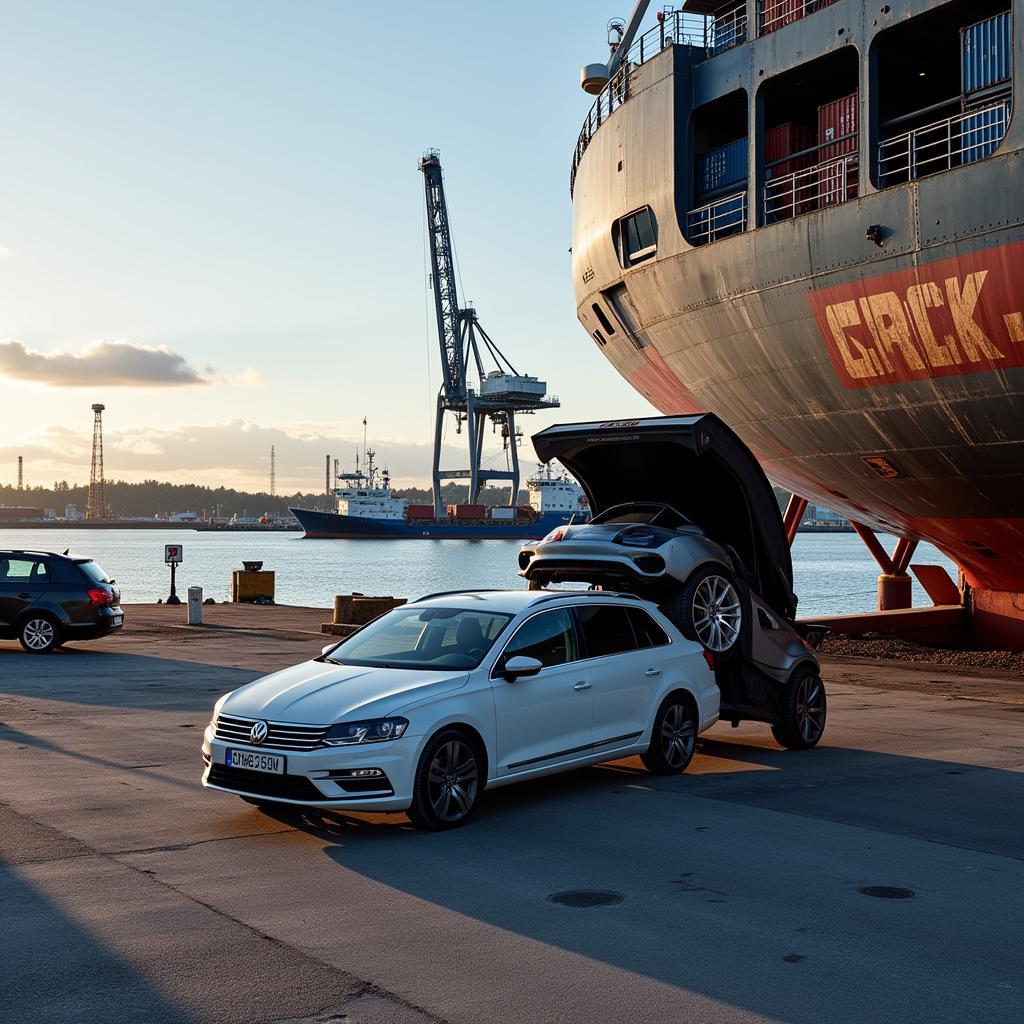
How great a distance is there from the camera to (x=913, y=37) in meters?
17.8

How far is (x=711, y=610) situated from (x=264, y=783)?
14.9ft

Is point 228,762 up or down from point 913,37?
down

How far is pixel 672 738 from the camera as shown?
31.7ft

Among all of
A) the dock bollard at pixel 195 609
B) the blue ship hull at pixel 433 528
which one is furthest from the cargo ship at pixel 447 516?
the dock bollard at pixel 195 609

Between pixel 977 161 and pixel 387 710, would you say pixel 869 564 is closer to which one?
pixel 977 161

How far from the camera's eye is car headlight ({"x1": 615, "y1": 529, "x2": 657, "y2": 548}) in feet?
33.8

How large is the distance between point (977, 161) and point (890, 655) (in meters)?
10.6

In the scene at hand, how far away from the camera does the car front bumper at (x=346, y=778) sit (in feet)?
23.7

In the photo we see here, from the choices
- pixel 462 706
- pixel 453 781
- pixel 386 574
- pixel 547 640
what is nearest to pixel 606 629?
pixel 547 640

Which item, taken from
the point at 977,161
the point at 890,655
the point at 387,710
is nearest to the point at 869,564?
the point at 890,655

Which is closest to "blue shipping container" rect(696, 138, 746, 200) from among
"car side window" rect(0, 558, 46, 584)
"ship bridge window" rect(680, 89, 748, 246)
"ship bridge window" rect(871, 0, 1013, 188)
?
"ship bridge window" rect(680, 89, 748, 246)

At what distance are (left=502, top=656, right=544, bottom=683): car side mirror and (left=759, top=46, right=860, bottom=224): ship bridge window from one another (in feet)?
37.7

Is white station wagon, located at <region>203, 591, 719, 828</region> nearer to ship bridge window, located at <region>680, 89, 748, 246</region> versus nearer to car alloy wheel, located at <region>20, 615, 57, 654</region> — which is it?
ship bridge window, located at <region>680, 89, 748, 246</region>

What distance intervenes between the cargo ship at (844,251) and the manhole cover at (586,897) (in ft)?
37.1
